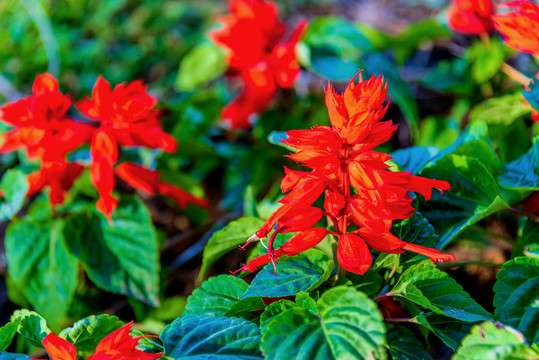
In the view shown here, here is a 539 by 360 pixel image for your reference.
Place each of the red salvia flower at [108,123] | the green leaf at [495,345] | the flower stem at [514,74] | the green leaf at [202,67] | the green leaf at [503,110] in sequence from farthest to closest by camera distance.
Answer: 1. the green leaf at [202,67]
2. the flower stem at [514,74]
3. the green leaf at [503,110]
4. the red salvia flower at [108,123]
5. the green leaf at [495,345]

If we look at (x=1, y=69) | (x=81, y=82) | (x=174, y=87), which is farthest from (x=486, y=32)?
(x=1, y=69)

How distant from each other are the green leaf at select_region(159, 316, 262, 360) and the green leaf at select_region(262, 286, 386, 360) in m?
0.08

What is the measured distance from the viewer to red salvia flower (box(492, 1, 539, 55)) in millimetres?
887

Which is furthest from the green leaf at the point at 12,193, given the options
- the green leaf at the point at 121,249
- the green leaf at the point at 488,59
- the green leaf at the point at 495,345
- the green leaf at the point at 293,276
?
the green leaf at the point at 488,59

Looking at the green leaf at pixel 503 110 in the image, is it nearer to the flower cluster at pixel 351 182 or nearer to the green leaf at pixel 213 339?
the flower cluster at pixel 351 182

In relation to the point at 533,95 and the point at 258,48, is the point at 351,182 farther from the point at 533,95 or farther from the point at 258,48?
the point at 258,48

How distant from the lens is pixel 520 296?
30.4 inches

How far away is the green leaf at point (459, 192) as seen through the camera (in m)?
0.92

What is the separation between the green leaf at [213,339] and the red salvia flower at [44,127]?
22.5 inches

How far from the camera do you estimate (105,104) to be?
108 cm

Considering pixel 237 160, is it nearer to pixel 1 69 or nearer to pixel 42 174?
pixel 42 174

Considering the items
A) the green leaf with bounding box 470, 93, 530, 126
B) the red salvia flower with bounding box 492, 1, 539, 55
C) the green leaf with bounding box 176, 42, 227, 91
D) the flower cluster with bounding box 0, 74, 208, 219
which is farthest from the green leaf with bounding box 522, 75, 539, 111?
the green leaf with bounding box 176, 42, 227, 91

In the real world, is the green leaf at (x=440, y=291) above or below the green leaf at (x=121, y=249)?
above

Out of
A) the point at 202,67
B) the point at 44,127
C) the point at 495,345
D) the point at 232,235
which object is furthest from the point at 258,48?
the point at 495,345
